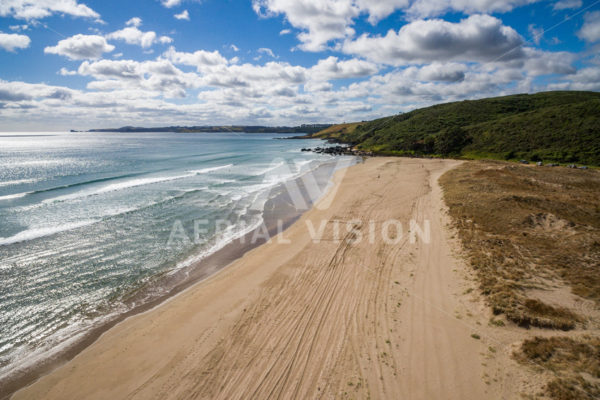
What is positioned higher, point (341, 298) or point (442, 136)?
point (442, 136)

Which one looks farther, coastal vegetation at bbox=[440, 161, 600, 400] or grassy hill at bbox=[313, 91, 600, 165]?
grassy hill at bbox=[313, 91, 600, 165]

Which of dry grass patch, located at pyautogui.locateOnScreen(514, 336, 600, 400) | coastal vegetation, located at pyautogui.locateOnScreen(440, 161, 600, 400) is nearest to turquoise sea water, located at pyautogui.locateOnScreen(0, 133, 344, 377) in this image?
dry grass patch, located at pyautogui.locateOnScreen(514, 336, 600, 400)

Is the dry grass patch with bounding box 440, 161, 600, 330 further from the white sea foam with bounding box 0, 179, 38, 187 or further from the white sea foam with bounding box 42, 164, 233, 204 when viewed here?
the white sea foam with bounding box 0, 179, 38, 187

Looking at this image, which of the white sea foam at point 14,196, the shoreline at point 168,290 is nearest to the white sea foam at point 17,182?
the white sea foam at point 14,196

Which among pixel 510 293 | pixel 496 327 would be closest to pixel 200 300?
pixel 496 327

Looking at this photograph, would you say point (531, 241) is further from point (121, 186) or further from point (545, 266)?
point (121, 186)

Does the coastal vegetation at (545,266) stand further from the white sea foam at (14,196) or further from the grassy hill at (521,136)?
the white sea foam at (14,196)

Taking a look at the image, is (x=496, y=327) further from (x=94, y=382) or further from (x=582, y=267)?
(x=94, y=382)
